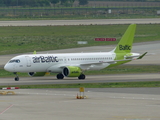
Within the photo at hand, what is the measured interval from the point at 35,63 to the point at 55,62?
A: 2702mm

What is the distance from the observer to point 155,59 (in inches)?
3046

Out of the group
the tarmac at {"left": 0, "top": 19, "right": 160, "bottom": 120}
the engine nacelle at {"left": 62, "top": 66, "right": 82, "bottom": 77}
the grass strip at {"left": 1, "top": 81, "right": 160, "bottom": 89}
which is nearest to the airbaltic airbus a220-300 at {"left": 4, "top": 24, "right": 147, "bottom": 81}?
the engine nacelle at {"left": 62, "top": 66, "right": 82, "bottom": 77}

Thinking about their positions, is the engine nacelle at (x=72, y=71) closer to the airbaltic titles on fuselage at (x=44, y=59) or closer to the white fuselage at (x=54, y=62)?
the white fuselage at (x=54, y=62)

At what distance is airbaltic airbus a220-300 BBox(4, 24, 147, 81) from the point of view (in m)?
55.3

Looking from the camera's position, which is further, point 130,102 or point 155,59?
point 155,59

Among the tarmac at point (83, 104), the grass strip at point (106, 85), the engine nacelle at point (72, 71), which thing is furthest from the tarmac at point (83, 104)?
the engine nacelle at point (72, 71)

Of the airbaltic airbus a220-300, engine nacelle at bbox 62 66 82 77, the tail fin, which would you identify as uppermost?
the tail fin

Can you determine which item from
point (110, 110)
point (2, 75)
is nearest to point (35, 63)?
point (2, 75)

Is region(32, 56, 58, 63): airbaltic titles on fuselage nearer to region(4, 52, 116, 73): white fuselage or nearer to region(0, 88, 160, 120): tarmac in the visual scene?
region(4, 52, 116, 73): white fuselage

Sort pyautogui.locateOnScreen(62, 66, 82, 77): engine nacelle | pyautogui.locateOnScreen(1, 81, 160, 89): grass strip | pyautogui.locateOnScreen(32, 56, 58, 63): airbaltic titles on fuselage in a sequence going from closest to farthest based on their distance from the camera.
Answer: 1. pyautogui.locateOnScreen(1, 81, 160, 89): grass strip
2. pyautogui.locateOnScreen(62, 66, 82, 77): engine nacelle
3. pyautogui.locateOnScreen(32, 56, 58, 63): airbaltic titles on fuselage

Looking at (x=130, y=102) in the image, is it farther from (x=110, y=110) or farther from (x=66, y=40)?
(x=66, y=40)

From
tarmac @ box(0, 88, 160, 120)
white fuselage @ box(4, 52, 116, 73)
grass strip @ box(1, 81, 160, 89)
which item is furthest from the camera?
white fuselage @ box(4, 52, 116, 73)

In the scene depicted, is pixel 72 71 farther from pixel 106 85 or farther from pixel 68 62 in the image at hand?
pixel 106 85

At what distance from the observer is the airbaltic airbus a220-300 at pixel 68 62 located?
182 ft
